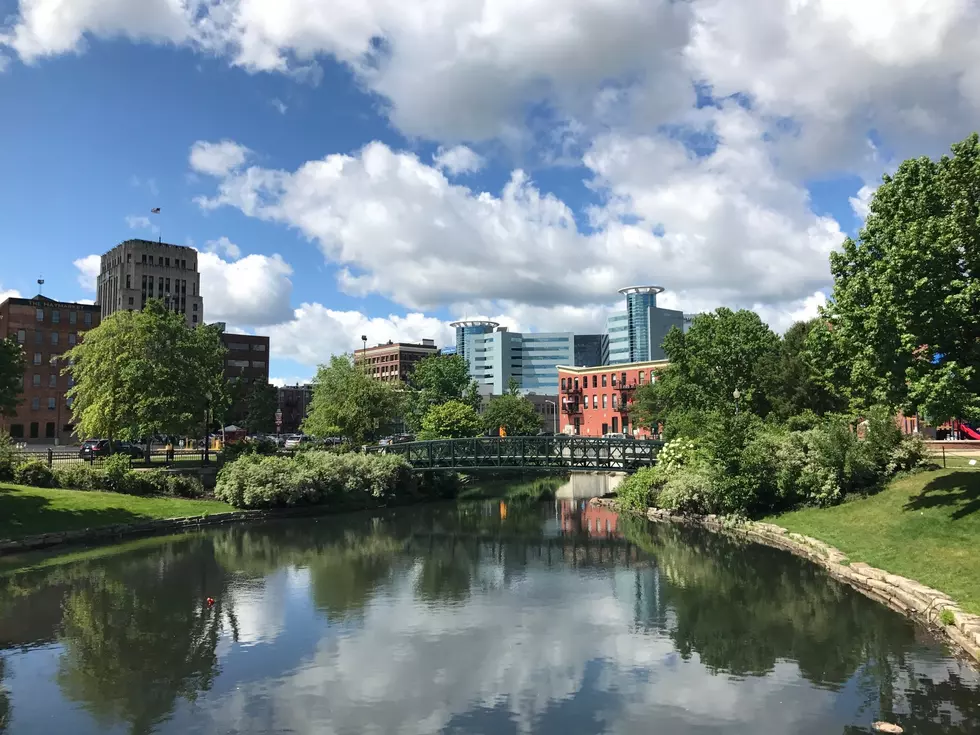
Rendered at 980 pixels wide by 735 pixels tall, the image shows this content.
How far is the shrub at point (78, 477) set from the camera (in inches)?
1909

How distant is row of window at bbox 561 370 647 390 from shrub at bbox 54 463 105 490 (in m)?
80.1

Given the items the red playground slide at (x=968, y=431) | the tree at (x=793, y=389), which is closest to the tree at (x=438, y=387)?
the tree at (x=793, y=389)

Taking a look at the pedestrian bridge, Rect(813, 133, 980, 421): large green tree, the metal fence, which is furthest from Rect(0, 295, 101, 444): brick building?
Rect(813, 133, 980, 421): large green tree

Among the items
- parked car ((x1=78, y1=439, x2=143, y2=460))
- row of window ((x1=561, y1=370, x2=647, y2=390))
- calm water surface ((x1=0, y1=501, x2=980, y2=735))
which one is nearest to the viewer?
calm water surface ((x1=0, y1=501, x2=980, y2=735))

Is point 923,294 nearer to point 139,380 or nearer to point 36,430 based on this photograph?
point 139,380

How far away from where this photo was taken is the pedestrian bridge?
183 ft

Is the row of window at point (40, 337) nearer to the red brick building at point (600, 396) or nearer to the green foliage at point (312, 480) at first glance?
the green foliage at point (312, 480)

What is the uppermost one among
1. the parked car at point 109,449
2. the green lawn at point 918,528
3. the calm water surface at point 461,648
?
the parked car at point 109,449

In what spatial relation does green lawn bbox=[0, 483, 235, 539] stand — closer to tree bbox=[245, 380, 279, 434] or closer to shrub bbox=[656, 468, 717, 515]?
shrub bbox=[656, 468, 717, 515]

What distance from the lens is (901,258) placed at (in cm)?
2762

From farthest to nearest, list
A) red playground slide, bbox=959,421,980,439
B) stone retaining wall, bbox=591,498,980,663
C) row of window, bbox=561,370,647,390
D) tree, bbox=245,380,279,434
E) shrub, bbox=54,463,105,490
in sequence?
1. tree, bbox=245,380,279,434
2. row of window, bbox=561,370,647,390
3. red playground slide, bbox=959,421,980,439
4. shrub, bbox=54,463,105,490
5. stone retaining wall, bbox=591,498,980,663

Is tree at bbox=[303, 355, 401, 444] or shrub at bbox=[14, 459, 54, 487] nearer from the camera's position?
shrub at bbox=[14, 459, 54, 487]

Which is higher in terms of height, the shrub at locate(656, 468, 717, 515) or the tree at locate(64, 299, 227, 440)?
the tree at locate(64, 299, 227, 440)

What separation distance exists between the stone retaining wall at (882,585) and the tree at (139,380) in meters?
41.2
